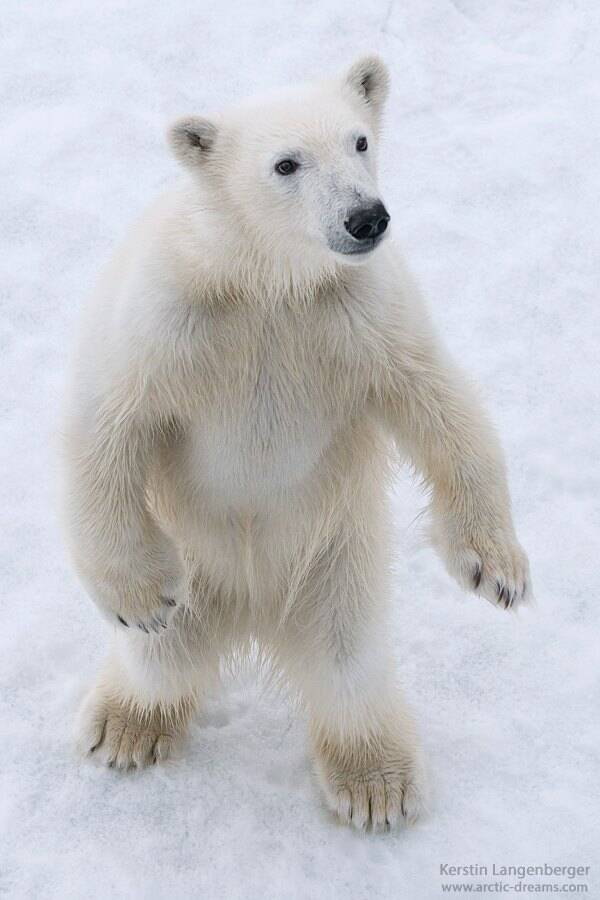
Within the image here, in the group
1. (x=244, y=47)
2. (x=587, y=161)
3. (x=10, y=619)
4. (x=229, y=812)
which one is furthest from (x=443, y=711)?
(x=244, y=47)

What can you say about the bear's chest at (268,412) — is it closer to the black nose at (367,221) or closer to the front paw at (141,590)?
the front paw at (141,590)

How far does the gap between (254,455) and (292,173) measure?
2.63 feet

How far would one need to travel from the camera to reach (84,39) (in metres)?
6.81

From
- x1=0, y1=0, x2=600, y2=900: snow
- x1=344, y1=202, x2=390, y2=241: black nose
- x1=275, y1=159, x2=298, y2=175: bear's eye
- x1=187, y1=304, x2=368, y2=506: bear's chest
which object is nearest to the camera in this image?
x1=344, y1=202, x2=390, y2=241: black nose

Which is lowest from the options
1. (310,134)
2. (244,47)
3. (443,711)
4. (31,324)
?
(443,711)

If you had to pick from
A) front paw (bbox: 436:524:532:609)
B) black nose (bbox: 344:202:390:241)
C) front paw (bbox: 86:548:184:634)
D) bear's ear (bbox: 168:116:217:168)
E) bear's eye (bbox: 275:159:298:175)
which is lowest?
front paw (bbox: 436:524:532:609)

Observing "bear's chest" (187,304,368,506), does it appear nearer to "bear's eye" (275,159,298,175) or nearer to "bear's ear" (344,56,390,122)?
"bear's eye" (275,159,298,175)

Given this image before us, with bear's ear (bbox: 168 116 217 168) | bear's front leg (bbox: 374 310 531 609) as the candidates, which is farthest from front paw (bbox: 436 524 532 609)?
bear's ear (bbox: 168 116 217 168)

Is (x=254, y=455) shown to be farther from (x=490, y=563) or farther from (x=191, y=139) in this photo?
(x=191, y=139)

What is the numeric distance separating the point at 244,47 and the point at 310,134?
12.7ft

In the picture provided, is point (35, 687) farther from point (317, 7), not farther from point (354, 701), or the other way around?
point (317, 7)

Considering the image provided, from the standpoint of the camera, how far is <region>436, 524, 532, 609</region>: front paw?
363 centimetres

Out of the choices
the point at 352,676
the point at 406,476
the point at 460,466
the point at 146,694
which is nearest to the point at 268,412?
the point at 460,466

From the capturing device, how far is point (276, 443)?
358cm
